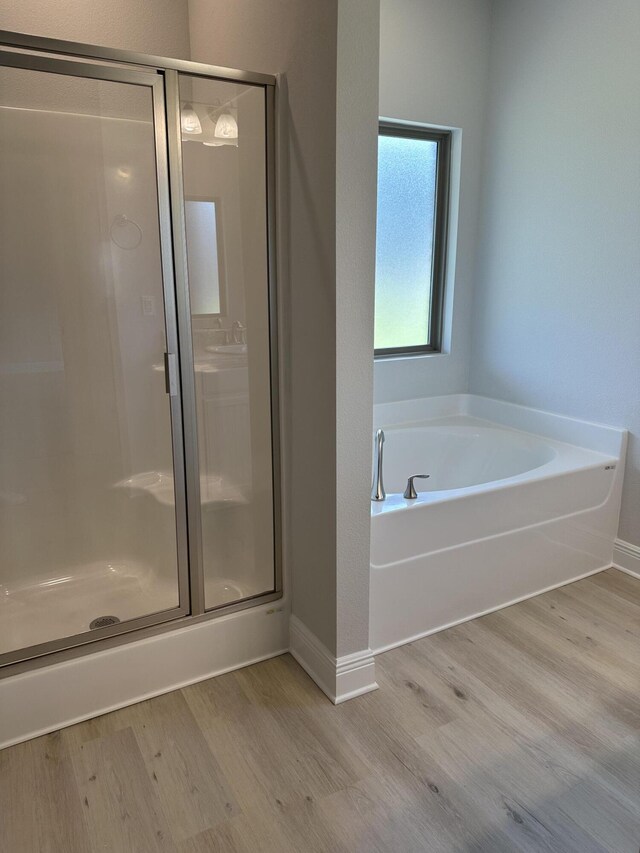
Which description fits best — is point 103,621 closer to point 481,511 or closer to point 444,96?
point 481,511

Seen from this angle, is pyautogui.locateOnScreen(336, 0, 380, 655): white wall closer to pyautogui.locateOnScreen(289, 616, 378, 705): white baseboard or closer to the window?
pyautogui.locateOnScreen(289, 616, 378, 705): white baseboard

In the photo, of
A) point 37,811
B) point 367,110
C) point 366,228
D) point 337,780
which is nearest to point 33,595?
point 37,811

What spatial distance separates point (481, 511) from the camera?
2482mm

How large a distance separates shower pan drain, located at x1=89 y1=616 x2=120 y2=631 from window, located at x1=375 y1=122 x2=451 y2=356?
1.96 metres

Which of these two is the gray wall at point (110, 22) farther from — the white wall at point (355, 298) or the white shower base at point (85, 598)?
the white shower base at point (85, 598)

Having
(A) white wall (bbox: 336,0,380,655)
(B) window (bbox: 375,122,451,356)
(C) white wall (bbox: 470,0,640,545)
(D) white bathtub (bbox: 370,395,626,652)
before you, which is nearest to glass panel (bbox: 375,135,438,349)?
(B) window (bbox: 375,122,451,356)

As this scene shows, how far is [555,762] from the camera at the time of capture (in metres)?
1.81

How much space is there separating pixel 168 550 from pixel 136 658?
0.37 m

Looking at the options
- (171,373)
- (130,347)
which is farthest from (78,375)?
(171,373)

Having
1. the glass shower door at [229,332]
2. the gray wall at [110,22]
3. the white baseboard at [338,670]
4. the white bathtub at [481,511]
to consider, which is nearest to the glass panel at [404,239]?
the white bathtub at [481,511]

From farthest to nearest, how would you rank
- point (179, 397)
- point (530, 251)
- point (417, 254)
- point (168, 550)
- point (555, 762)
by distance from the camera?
point (417, 254) → point (530, 251) → point (168, 550) → point (179, 397) → point (555, 762)

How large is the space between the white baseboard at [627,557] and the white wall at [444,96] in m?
1.22

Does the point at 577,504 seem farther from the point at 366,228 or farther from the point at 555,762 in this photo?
the point at 366,228

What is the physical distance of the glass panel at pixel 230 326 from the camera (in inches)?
76.3
